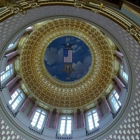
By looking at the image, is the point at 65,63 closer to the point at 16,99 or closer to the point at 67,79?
the point at 67,79

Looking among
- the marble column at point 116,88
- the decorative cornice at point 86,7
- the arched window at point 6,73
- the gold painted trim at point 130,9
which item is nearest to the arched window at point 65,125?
the marble column at point 116,88

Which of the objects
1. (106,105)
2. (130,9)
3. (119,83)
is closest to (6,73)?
(106,105)

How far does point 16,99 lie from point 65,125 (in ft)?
24.1

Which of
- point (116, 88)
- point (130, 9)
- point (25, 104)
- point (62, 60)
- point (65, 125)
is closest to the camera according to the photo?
point (130, 9)

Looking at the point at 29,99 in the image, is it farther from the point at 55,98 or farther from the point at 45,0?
the point at 45,0

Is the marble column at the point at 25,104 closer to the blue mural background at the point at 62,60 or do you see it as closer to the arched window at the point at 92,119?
the blue mural background at the point at 62,60

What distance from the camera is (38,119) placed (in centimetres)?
2422

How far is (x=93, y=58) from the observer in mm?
27078

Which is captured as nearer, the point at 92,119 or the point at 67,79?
the point at 92,119

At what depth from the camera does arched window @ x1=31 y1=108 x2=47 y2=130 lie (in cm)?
2317

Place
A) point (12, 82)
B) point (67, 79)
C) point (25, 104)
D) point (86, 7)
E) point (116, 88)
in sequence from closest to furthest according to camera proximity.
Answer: point (86, 7)
point (12, 82)
point (116, 88)
point (25, 104)
point (67, 79)

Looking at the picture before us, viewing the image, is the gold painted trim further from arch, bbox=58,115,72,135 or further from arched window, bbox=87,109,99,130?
arch, bbox=58,115,72,135

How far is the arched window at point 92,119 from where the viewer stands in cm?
2270

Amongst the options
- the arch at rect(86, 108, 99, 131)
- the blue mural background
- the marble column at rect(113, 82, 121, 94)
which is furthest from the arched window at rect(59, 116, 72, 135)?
the marble column at rect(113, 82, 121, 94)
